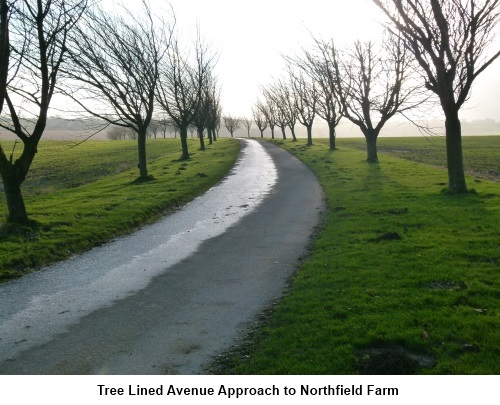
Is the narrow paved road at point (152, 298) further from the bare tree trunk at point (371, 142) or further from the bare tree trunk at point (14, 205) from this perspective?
the bare tree trunk at point (371, 142)

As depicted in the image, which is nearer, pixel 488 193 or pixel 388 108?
pixel 488 193

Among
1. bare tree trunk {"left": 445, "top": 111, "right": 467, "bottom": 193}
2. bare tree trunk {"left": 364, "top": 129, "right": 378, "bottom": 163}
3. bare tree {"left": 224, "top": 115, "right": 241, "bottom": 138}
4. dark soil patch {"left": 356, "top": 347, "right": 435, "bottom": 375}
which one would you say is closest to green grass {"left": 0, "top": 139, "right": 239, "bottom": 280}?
dark soil patch {"left": 356, "top": 347, "right": 435, "bottom": 375}

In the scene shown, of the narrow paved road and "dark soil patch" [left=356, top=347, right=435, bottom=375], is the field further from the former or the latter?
the narrow paved road

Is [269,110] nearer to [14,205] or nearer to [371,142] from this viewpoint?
[371,142]

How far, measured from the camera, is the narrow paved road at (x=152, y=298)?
6.25 meters

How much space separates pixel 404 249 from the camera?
35.8ft

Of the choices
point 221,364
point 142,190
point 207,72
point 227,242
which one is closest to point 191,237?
point 227,242

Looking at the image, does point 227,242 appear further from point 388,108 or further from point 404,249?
point 388,108

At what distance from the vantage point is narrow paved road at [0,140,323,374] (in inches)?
246

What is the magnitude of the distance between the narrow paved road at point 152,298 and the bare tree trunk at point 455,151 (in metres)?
6.43

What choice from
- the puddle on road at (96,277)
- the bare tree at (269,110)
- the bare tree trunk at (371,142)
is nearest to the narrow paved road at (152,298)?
the puddle on road at (96,277)

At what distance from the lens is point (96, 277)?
1010cm

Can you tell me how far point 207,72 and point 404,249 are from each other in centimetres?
4090

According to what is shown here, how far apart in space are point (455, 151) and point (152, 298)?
13.9m
